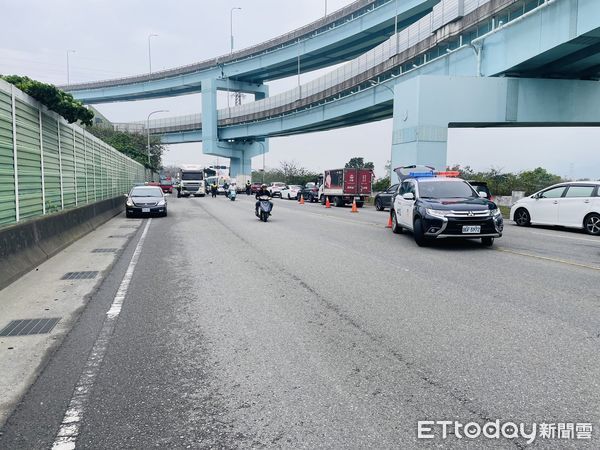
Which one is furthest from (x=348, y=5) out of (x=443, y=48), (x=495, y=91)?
(x=495, y=91)

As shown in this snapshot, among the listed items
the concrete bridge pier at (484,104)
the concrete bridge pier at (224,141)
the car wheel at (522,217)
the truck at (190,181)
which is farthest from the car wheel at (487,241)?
the concrete bridge pier at (224,141)

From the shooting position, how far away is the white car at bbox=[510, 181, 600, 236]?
15.4 meters

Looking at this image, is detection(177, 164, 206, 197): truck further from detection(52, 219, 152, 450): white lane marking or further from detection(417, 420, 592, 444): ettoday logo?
detection(417, 420, 592, 444): ettoday logo

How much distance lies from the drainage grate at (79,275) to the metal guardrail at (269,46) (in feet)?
140

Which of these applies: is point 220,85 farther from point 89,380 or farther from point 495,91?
point 89,380

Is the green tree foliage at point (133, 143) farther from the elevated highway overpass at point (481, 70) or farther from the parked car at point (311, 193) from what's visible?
the elevated highway overpass at point (481, 70)

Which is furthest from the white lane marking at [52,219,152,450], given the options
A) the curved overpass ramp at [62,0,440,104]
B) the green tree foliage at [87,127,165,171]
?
the green tree foliage at [87,127,165,171]

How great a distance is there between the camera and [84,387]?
385cm

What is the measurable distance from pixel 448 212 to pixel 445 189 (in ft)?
5.67

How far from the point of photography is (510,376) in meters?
4.00

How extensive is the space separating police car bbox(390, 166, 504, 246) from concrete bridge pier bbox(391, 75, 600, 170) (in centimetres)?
1961

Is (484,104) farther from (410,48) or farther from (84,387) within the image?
(84,387)

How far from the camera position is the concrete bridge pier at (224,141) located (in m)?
66.6

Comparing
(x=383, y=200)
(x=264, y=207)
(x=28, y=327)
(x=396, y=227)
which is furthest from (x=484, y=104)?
(x=28, y=327)
